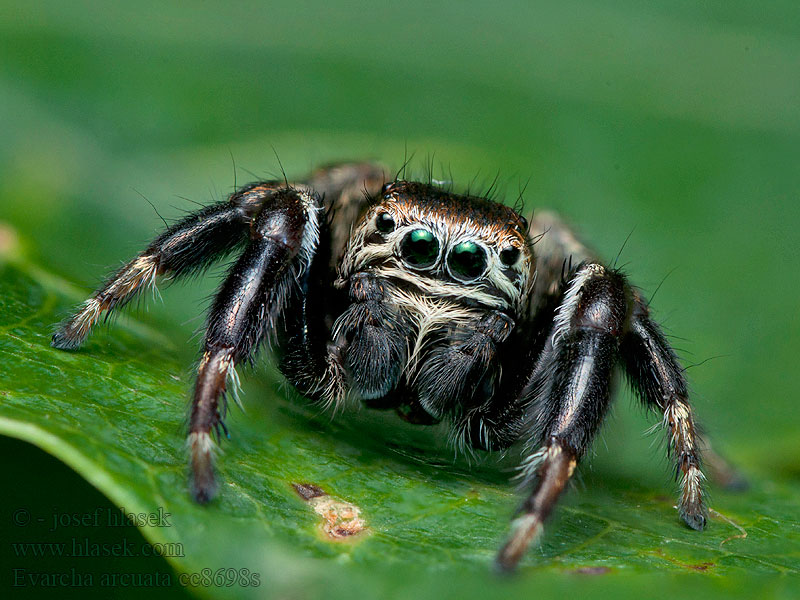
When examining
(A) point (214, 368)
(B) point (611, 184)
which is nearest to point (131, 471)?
(A) point (214, 368)

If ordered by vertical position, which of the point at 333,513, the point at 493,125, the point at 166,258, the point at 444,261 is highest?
the point at 493,125

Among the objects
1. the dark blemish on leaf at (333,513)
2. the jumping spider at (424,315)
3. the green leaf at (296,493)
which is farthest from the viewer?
the jumping spider at (424,315)

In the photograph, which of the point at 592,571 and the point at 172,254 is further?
the point at 172,254

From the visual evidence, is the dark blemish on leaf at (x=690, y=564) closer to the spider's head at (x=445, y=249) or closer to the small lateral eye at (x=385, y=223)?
the spider's head at (x=445, y=249)

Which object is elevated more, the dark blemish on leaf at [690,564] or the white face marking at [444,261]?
the white face marking at [444,261]

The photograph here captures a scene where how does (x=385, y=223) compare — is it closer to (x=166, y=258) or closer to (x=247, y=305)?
(x=247, y=305)

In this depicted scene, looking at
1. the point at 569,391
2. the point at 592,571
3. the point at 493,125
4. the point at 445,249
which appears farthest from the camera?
the point at 493,125

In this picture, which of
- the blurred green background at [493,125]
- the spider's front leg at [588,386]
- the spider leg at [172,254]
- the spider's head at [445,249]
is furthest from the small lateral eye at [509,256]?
the blurred green background at [493,125]

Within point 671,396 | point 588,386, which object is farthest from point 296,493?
point 671,396
